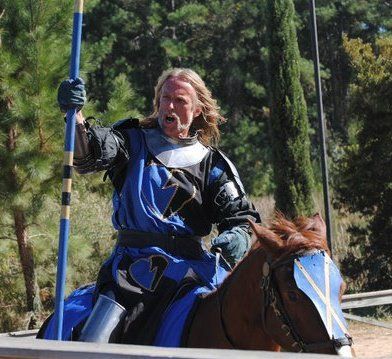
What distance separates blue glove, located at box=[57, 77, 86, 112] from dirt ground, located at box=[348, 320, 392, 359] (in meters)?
5.49

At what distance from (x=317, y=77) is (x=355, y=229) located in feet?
7.82

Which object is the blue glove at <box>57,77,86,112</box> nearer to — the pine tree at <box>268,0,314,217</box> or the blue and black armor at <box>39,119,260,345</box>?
the blue and black armor at <box>39,119,260,345</box>

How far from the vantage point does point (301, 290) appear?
10.8ft

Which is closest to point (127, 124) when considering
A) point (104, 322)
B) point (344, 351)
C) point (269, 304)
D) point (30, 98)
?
point (104, 322)

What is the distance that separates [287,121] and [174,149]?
12.6m

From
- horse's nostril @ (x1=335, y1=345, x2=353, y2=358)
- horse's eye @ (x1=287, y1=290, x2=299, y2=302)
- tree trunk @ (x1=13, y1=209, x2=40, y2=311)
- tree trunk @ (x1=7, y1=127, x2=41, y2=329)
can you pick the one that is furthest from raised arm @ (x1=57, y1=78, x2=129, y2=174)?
tree trunk @ (x1=13, y1=209, x2=40, y2=311)

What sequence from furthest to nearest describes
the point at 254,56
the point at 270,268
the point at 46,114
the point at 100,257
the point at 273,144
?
the point at 254,56
the point at 273,144
the point at 100,257
the point at 46,114
the point at 270,268

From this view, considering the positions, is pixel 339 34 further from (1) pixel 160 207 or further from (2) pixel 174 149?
(1) pixel 160 207

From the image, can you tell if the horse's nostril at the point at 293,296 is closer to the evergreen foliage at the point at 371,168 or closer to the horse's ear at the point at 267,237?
the horse's ear at the point at 267,237

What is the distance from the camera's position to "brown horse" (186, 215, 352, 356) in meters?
3.27

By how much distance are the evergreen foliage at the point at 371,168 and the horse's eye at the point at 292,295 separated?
31.2ft

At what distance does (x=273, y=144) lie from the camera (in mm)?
16469

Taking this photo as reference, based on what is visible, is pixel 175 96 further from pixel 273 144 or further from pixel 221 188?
pixel 273 144

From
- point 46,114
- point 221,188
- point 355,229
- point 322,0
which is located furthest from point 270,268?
point 322,0
